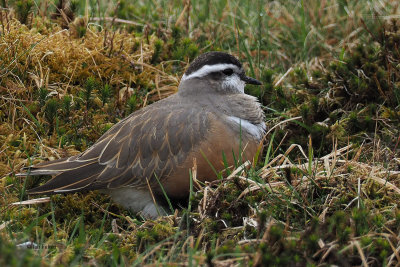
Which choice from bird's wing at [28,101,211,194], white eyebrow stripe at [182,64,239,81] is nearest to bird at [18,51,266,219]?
bird's wing at [28,101,211,194]

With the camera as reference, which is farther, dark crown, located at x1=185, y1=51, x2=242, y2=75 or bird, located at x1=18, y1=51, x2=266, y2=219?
dark crown, located at x1=185, y1=51, x2=242, y2=75

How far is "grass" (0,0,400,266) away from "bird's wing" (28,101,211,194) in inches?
9.8

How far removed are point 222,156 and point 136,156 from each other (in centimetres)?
73

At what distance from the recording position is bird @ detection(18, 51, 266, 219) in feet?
16.9

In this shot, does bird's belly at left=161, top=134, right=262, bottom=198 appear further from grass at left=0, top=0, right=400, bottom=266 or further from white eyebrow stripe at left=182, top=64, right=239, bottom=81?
white eyebrow stripe at left=182, top=64, right=239, bottom=81

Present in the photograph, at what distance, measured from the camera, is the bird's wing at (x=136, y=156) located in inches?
204

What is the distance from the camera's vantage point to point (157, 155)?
17.3 feet

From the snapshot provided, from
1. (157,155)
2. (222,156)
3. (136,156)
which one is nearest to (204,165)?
(222,156)

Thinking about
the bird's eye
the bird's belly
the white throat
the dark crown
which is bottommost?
the bird's belly

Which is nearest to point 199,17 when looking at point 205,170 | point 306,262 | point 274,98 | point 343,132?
point 274,98

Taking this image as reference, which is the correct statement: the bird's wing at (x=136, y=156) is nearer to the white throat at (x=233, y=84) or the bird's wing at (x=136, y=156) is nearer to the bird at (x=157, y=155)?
the bird at (x=157, y=155)

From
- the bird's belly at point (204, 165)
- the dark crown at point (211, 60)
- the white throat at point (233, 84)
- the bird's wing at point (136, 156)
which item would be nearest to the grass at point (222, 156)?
the bird's belly at point (204, 165)

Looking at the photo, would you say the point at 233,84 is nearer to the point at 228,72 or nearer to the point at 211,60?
the point at 228,72

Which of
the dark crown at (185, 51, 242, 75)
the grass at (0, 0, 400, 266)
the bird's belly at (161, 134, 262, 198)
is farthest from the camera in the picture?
the dark crown at (185, 51, 242, 75)
